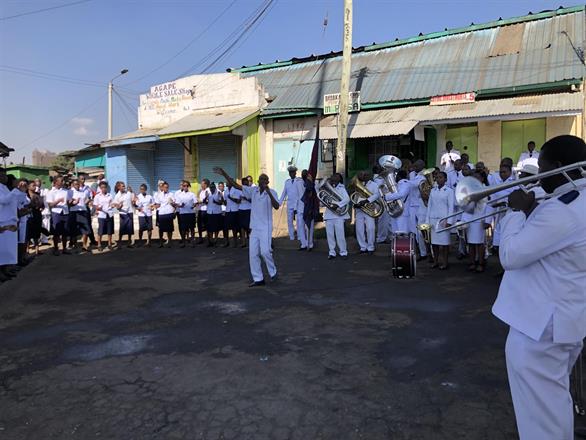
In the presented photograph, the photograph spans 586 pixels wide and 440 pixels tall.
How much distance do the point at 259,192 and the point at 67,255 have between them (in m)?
6.87

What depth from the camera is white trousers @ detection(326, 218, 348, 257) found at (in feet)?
36.9

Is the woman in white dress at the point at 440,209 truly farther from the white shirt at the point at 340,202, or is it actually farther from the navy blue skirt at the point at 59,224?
the navy blue skirt at the point at 59,224

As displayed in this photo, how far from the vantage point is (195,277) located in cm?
947

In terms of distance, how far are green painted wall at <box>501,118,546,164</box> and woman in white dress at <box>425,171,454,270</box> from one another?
221 inches

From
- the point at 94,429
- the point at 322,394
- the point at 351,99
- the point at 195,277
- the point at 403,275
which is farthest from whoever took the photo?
the point at 351,99

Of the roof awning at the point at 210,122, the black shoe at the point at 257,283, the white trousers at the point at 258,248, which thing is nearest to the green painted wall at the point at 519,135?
the roof awning at the point at 210,122

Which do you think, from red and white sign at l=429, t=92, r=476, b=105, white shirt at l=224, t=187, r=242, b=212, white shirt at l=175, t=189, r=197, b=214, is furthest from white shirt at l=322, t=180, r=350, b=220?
red and white sign at l=429, t=92, r=476, b=105

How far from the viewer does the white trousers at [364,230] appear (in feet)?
37.6

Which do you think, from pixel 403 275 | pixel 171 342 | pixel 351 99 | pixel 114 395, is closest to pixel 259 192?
pixel 403 275

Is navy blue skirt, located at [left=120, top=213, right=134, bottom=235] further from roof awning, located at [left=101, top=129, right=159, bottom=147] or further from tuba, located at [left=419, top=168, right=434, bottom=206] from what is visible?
tuba, located at [left=419, top=168, right=434, bottom=206]

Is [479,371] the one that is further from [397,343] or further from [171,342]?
[171,342]

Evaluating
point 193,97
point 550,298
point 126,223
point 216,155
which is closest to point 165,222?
point 126,223

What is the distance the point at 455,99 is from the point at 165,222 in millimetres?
8825

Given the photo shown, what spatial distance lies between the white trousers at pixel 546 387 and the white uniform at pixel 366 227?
8540 mm
